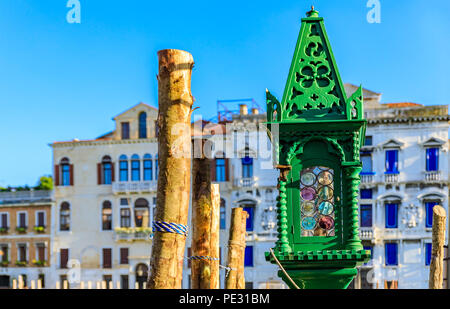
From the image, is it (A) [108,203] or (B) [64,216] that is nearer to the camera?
(A) [108,203]

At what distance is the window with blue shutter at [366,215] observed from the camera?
3509 centimetres

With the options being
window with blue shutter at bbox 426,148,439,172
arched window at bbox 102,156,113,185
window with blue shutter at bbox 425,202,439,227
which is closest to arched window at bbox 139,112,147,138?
arched window at bbox 102,156,113,185

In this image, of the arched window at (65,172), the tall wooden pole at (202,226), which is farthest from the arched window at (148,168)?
the tall wooden pole at (202,226)

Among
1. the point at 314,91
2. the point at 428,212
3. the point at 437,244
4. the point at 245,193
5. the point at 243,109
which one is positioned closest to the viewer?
the point at 314,91

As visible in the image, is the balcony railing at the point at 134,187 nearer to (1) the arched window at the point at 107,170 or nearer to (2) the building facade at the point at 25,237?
(1) the arched window at the point at 107,170

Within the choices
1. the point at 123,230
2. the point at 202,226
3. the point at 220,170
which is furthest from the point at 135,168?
the point at 202,226

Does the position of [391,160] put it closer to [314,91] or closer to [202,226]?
[202,226]

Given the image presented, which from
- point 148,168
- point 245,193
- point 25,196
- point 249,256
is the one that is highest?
point 148,168

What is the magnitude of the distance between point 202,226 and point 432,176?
26.6 metres

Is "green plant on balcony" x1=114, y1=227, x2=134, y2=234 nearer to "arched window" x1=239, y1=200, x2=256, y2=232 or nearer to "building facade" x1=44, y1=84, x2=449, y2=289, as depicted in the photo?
"building facade" x1=44, y1=84, x2=449, y2=289

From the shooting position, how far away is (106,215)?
3803 centimetres

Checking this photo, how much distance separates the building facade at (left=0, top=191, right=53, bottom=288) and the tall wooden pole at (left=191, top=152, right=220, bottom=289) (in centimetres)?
2933

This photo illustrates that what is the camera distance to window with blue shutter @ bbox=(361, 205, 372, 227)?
35.1 metres
